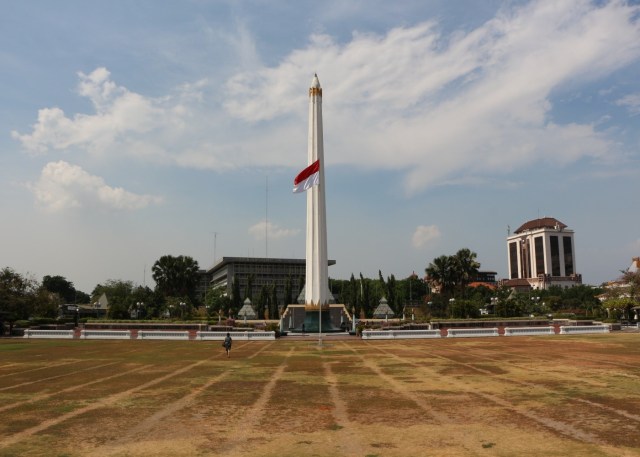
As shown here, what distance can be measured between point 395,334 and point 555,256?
17245 centimetres

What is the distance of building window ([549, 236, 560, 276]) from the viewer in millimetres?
196000

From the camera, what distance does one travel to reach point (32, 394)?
1677cm

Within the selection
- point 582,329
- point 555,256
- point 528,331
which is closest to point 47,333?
point 528,331

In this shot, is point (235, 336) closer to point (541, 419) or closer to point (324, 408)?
point (324, 408)

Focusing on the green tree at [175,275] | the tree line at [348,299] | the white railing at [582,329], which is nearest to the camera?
the white railing at [582,329]

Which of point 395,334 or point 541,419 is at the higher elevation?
point 541,419

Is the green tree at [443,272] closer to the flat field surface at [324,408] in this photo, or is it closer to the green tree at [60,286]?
the flat field surface at [324,408]

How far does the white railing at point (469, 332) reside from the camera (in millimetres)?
47000

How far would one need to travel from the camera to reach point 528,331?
48.9m

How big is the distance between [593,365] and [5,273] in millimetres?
58346

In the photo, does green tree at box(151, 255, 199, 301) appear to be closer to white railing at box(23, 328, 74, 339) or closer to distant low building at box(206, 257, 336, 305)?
white railing at box(23, 328, 74, 339)

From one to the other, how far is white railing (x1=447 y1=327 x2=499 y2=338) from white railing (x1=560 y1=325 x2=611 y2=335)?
687cm

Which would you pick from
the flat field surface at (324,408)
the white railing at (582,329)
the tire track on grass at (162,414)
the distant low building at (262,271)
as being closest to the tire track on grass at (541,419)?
the flat field surface at (324,408)

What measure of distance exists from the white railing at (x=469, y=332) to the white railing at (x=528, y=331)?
117 centimetres
